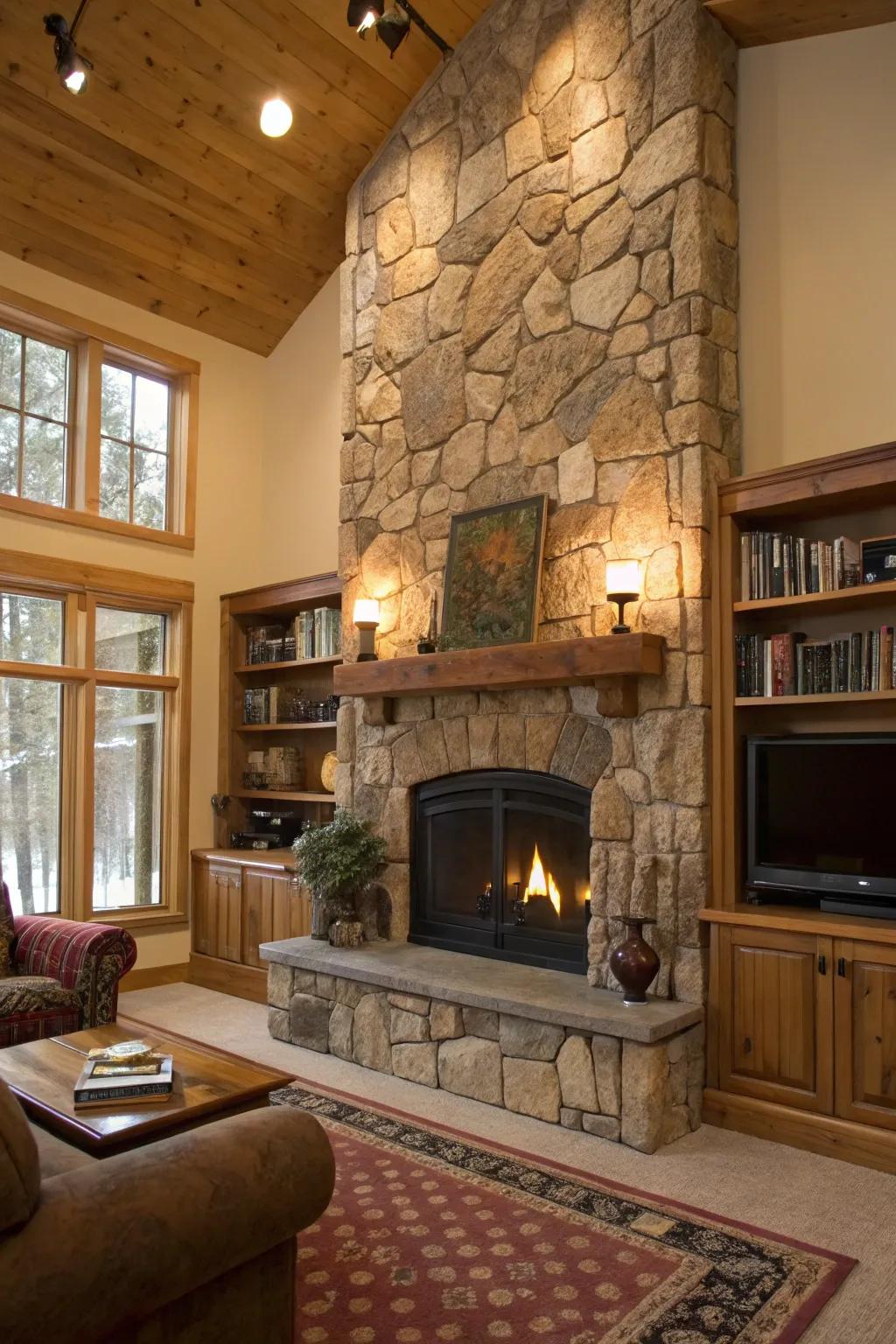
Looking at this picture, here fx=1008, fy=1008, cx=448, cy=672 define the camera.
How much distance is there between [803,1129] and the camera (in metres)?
3.48

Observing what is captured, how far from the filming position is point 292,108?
518 cm

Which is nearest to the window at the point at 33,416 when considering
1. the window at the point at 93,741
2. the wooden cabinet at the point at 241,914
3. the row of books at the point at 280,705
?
the window at the point at 93,741

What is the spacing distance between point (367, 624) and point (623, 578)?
5.11 ft

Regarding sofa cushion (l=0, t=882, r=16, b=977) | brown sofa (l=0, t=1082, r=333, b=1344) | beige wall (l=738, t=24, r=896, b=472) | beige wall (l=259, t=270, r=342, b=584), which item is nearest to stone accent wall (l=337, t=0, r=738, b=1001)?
beige wall (l=738, t=24, r=896, b=472)

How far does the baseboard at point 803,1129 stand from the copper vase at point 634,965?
452 millimetres

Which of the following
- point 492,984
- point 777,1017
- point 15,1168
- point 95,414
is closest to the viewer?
point 15,1168

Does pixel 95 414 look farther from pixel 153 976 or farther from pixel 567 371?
pixel 153 976

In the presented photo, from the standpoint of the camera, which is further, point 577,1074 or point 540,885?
point 540,885

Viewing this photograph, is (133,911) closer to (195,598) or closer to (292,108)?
(195,598)

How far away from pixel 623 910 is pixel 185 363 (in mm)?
4328

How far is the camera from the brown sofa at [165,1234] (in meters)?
1.52

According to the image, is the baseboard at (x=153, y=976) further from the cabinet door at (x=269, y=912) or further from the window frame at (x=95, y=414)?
the window frame at (x=95, y=414)

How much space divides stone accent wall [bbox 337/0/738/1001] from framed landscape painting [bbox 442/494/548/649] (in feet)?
0.32

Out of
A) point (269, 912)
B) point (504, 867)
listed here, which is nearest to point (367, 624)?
point (504, 867)
